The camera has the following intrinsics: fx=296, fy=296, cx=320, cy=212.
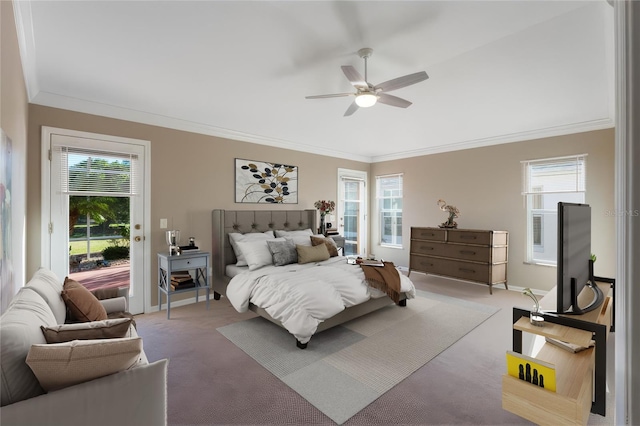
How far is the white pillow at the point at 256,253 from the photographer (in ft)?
11.9

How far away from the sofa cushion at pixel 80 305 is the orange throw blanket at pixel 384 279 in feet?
7.86

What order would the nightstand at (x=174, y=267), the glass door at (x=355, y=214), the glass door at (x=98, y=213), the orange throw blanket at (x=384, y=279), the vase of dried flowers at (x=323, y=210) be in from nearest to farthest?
the glass door at (x=98, y=213)
the orange throw blanket at (x=384, y=279)
the nightstand at (x=174, y=267)
the vase of dried flowers at (x=323, y=210)
the glass door at (x=355, y=214)

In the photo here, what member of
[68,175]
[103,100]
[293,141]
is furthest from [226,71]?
[293,141]

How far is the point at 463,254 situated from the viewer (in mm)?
4594

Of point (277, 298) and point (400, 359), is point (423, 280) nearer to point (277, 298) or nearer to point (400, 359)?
point (400, 359)

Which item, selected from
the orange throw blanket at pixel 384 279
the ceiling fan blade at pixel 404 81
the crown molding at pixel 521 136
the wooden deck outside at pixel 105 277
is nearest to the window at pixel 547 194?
the crown molding at pixel 521 136

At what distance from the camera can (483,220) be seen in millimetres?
4938

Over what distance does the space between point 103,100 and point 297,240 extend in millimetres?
2784

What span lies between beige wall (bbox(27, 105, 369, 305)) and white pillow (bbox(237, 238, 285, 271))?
0.77 m

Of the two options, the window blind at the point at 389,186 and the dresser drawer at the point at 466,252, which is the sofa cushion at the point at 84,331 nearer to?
the dresser drawer at the point at 466,252

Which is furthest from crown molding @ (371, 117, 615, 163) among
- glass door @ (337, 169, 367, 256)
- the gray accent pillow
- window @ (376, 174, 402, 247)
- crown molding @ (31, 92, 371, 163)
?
the gray accent pillow

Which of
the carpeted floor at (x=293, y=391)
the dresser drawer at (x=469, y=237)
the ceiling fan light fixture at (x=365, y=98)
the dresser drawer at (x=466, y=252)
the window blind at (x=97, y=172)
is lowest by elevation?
the carpeted floor at (x=293, y=391)

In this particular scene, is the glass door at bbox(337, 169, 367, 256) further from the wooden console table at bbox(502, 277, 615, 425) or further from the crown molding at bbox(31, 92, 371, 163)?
the wooden console table at bbox(502, 277, 615, 425)

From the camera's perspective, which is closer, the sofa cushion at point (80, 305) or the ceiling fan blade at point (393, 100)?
the sofa cushion at point (80, 305)
